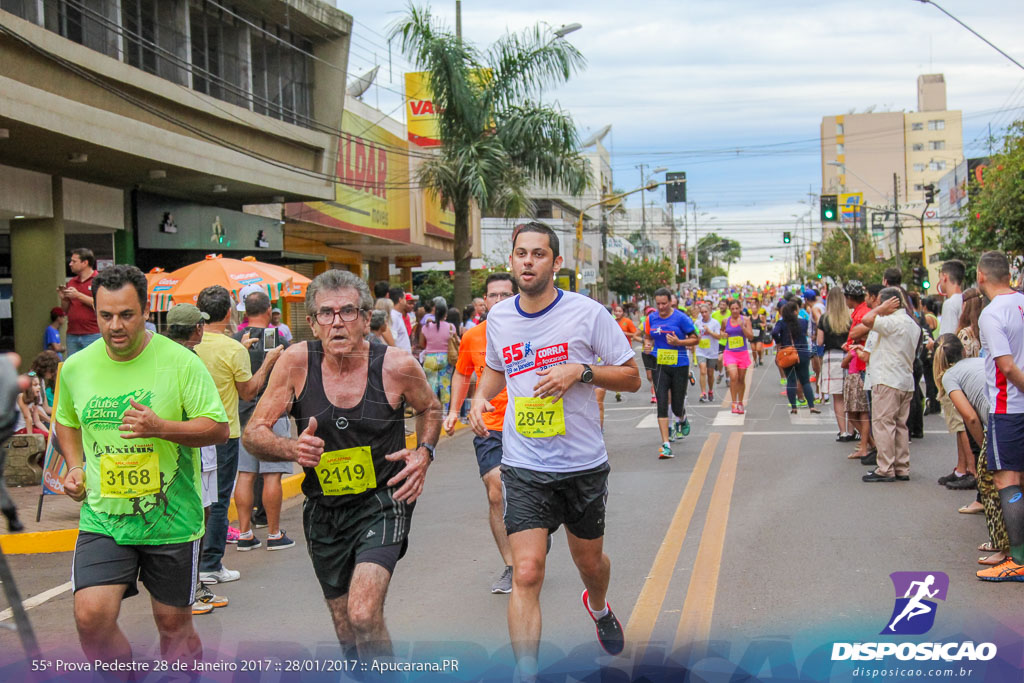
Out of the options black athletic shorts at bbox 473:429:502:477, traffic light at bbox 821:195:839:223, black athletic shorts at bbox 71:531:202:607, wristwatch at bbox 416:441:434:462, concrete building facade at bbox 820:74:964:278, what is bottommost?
black athletic shorts at bbox 71:531:202:607

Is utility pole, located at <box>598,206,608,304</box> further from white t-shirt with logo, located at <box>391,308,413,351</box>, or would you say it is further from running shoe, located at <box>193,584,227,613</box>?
running shoe, located at <box>193,584,227,613</box>

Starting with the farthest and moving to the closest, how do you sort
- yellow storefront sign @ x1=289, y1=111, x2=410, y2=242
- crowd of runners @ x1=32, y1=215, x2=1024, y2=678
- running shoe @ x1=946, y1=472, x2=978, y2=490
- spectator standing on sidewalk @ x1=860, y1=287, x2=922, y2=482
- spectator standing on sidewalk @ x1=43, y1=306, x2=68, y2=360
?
yellow storefront sign @ x1=289, y1=111, x2=410, y2=242 → spectator standing on sidewalk @ x1=43, y1=306, x2=68, y2=360 → spectator standing on sidewalk @ x1=860, y1=287, x2=922, y2=482 → running shoe @ x1=946, y1=472, x2=978, y2=490 → crowd of runners @ x1=32, y1=215, x2=1024, y2=678

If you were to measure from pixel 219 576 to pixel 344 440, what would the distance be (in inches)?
125

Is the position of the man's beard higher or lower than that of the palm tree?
lower

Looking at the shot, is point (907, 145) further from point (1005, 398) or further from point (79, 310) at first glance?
point (1005, 398)

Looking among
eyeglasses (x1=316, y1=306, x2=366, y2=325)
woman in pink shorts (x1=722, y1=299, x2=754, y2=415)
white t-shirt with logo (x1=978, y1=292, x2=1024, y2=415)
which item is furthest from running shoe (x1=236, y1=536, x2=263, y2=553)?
woman in pink shorts (x1=722, y1=299, x2=754, y2=415)

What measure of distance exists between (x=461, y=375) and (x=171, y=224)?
1467 centimetres

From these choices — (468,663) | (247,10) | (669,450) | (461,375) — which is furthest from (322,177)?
(468,663)

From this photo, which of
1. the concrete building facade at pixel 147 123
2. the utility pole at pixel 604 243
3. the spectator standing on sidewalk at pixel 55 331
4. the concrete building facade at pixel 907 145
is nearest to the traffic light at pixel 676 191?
the utility pole at pixel 604 243

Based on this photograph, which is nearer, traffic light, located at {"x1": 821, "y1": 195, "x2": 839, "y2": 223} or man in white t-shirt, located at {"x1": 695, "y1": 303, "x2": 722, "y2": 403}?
man in white t-shirt, located at {"x1": 695, "y1": 303, "x2": 722, "y2": 403}

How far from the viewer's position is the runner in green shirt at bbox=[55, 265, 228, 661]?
4.21 meters

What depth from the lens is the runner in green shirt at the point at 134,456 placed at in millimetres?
4207

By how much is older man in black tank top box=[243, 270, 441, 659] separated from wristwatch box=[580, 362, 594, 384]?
806 mm

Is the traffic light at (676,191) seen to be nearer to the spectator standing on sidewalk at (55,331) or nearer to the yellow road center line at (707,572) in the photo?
the spectator standing on sidewalk at (55,331)
